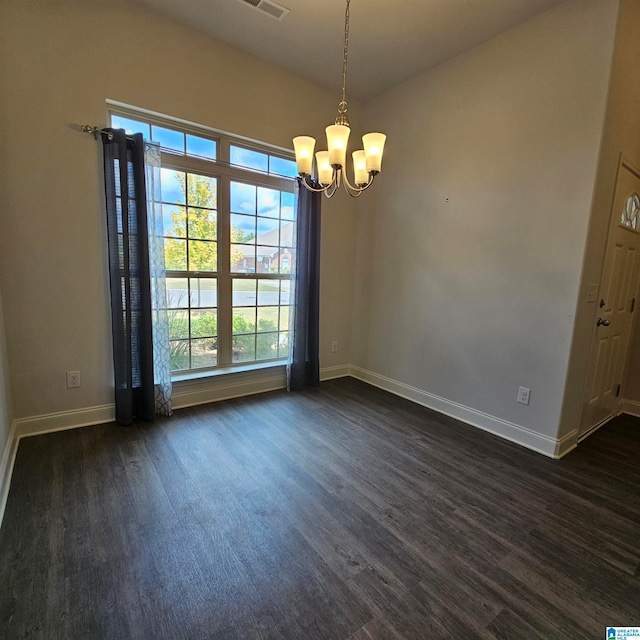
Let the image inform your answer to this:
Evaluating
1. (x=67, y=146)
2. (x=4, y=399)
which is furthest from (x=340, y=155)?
(x=4, y=399)

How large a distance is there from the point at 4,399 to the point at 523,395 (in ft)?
11.6

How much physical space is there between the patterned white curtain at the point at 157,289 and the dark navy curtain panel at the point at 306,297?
1.24 meters

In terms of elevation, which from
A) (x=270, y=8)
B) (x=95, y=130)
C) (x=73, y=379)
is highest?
(x=270, y=8)

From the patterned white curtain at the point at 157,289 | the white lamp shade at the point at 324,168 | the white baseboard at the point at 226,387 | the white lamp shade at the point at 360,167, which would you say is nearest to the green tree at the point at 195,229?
the patterned white curtain at the point at 157,289

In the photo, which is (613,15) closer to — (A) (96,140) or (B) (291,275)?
(B) (291,275)

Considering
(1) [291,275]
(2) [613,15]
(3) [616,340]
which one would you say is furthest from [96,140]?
(3) [616,340]

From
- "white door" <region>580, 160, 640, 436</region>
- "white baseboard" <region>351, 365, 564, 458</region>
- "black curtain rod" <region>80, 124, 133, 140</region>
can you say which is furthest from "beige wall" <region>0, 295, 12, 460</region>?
"white door" <region>580, 160, 640, 436</region>

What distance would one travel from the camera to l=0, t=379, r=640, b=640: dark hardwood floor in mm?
1267

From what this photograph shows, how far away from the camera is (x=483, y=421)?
2877mm

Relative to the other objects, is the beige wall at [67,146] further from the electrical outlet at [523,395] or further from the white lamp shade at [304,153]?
the electrical outlet at [523,395]

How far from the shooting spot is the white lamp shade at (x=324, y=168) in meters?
2.06

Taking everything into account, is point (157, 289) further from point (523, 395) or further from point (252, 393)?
point (523, 395)

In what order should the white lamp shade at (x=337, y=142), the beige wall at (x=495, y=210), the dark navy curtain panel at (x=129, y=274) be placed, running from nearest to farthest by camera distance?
the white lamp shade at (x=337, y=142)
the beige wall at (x=495, y=210)
the dark navy curtain panel at (x=129, y=274)

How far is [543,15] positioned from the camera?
237 centimetres
